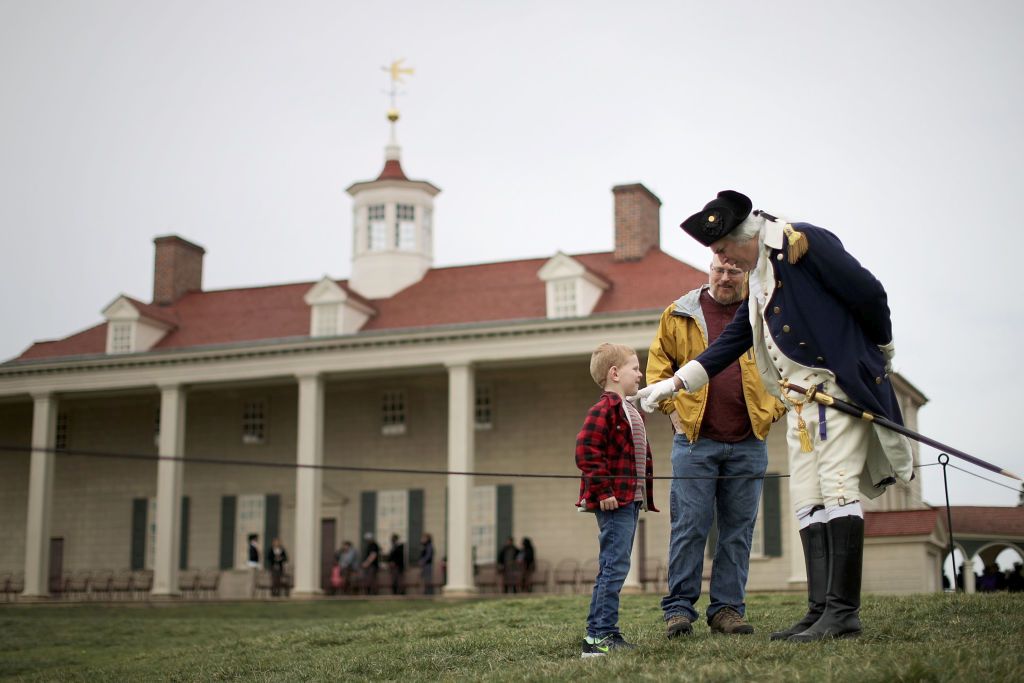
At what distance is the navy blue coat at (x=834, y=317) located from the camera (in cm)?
711

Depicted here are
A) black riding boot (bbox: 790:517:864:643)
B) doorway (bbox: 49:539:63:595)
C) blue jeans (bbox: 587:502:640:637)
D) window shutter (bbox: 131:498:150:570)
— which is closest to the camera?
black riding boot (bbox: 790:517:864:643)

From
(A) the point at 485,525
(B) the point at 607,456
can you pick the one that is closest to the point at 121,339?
(A) the point at 485,525

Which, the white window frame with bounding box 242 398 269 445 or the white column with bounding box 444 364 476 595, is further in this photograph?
the white window frame with bounding box 242 398 269 445

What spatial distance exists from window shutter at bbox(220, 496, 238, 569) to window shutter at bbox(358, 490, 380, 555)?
148 inches

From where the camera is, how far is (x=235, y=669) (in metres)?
9.36

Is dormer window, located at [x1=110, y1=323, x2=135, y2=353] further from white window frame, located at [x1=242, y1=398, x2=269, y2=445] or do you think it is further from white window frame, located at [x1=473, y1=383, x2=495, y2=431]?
white window frame, located at [x1=473, y1=383, x2=495, y2=431]

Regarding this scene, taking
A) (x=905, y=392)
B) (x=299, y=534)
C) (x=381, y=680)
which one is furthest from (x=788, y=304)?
(x=905, y=392)

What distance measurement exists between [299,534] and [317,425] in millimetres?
2736

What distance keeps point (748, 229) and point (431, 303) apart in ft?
95.7

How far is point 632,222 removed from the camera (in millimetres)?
35625

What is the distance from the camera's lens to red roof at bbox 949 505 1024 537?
13773mm

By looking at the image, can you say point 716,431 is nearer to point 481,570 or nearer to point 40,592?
point 481,570

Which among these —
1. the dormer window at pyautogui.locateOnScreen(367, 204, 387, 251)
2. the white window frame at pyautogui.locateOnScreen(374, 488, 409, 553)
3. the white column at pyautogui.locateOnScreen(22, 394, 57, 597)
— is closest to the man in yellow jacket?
the white window frame at pyautogui.locateOnScreen(374, 488, 409, 553)

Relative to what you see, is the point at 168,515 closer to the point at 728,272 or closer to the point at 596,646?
the point at 728,272
